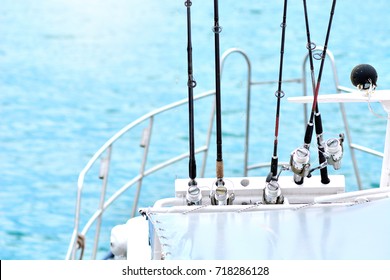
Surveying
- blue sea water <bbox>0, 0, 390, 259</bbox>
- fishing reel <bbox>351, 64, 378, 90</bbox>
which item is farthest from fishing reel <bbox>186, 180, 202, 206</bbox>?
blue sea water <bbox>0, 0, 390, 259</bbox>

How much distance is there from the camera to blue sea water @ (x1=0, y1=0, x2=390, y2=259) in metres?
5.77

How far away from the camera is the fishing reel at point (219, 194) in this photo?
2.05 metres

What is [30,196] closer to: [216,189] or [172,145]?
[172,145]

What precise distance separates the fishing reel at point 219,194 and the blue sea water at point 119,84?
9.91ft

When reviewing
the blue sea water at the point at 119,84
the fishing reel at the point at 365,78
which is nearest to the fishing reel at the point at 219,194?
the fishing reel at the point at 365,78

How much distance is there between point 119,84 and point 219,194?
5940 mm

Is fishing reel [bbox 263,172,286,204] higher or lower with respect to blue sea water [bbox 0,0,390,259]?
lower

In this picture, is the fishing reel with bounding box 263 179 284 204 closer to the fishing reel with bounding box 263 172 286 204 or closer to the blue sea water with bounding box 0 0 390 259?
the fishing reel with bounding box 263 172 286 204

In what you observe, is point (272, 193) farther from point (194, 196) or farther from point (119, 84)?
point (119, 84)

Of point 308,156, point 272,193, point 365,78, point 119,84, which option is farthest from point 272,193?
point 119,84

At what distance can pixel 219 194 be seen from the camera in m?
2.05

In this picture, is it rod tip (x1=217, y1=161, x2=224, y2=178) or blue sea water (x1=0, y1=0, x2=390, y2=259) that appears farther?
blue sea water (x1=0, y1=0, x2=390, y2=259)

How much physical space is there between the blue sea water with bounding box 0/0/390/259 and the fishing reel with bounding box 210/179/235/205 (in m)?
3.02

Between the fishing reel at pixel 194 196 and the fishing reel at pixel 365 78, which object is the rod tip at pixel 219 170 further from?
the fishing reel at pixel 365 78
